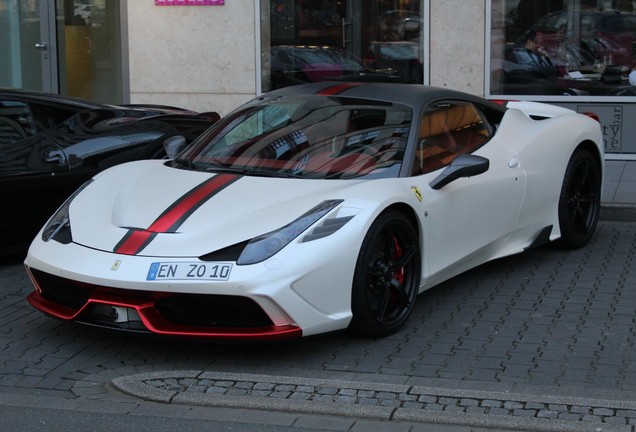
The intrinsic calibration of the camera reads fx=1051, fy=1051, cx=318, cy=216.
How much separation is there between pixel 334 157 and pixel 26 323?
2048 millimetres

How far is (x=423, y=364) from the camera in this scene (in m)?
5.32

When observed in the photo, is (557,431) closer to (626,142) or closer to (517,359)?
(517,359)

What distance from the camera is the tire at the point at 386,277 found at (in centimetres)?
546

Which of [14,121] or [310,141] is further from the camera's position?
[14,121]

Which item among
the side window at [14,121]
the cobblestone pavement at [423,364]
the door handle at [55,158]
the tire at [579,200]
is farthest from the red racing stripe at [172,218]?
the tire at [579,200]

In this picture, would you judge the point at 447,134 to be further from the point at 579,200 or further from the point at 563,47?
the point at 563,47

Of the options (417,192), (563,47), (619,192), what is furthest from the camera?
(563,47)

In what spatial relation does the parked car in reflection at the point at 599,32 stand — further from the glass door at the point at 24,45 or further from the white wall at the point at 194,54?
the glass door at the point at 24,45

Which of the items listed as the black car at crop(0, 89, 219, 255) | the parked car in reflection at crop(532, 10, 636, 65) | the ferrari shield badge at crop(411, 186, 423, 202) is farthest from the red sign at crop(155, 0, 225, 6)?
the ferrari shield badge at crop(411, 186, 423, 202)

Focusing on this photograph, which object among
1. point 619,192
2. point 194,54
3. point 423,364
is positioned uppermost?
point 194,54

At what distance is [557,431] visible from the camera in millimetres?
4344

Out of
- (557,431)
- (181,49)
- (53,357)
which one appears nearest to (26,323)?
(53,357)

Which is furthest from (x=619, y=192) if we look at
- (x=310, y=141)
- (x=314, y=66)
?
(x=310, y=141)

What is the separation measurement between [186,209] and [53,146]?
2.52 metres
